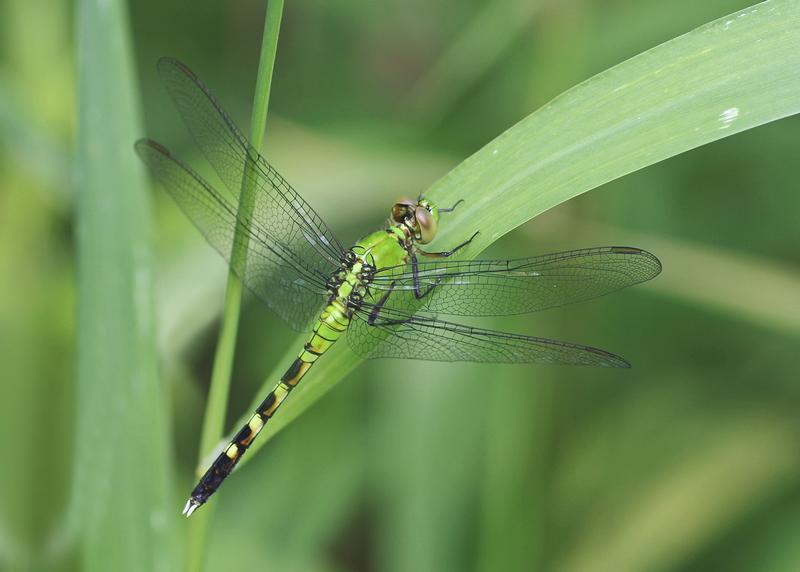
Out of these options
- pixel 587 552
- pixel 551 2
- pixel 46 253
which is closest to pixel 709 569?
pixel 587 552

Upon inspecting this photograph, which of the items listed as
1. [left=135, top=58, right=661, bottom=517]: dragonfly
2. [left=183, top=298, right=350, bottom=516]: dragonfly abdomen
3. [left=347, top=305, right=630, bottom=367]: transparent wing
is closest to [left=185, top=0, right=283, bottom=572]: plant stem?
[left=135, top=58, right=661, bottom=517]: dragonfly

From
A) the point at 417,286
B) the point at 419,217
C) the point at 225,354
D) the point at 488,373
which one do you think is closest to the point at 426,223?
the point at 419,217

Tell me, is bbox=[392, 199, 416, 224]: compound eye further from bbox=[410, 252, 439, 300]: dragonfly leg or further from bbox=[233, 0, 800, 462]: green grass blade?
bbox=[233, 0, 800, 462]: green grass blade

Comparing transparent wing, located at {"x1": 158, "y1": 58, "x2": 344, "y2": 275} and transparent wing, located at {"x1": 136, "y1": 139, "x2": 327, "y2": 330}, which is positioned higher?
transparent wing, located at {"x1": 158, "y1": 58, "x2": 344, "y2": 275}

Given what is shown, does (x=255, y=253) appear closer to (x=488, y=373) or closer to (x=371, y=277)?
(x=371, y=277)

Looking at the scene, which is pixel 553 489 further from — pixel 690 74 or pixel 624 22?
pixel 624 22

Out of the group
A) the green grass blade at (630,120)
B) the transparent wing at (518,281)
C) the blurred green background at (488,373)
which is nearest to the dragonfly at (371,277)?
the transparent wing at (518,281)
